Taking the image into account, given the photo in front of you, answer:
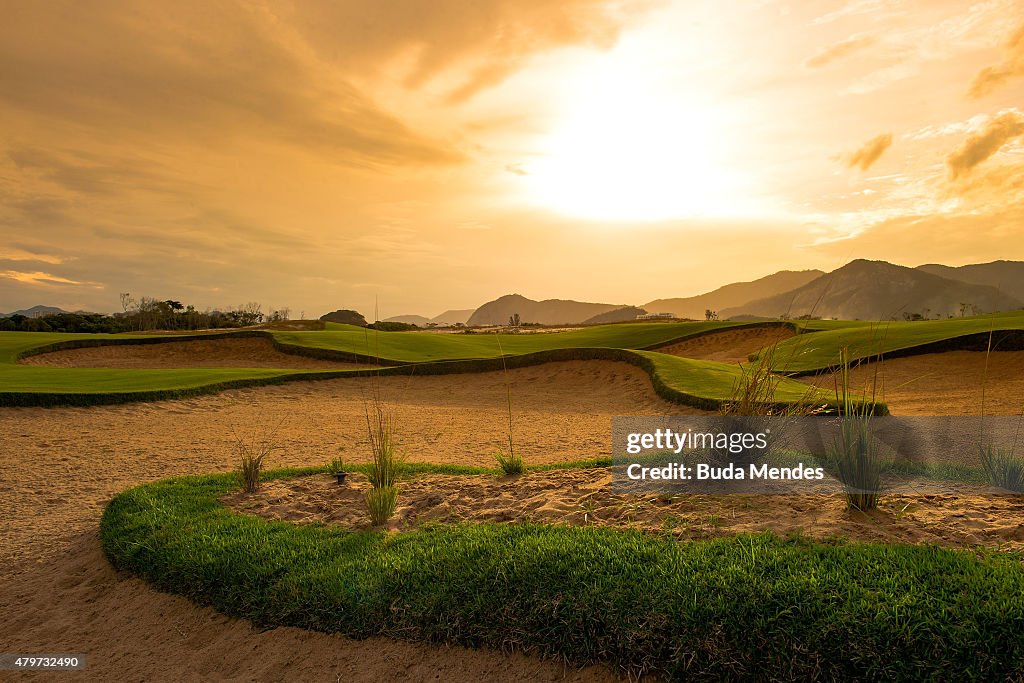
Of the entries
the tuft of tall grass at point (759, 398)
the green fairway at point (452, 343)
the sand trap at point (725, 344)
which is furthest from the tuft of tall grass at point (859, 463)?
the sand trap at point (725, 344)

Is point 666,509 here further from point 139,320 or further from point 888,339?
point 139,320

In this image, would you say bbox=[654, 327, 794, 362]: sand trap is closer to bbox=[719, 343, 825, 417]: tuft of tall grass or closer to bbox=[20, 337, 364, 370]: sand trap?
bbox=[20, 337, 364, 370]: sand trap

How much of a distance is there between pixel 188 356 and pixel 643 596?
29.4 meters

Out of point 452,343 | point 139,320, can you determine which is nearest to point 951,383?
point 452,343

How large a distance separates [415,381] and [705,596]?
17.5 m

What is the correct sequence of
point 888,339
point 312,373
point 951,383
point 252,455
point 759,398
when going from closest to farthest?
point 759,398 < point 252,455 < point 951,383 < point 312,373 < point 888,339

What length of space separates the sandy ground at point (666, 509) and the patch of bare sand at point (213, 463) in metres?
1.69

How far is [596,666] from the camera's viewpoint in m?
3.99

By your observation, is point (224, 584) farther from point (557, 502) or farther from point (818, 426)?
point (818, 426)

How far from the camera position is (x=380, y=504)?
6160 millimetres

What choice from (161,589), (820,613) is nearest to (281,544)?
(161,589)

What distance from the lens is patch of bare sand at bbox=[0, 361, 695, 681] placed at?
14.6ft

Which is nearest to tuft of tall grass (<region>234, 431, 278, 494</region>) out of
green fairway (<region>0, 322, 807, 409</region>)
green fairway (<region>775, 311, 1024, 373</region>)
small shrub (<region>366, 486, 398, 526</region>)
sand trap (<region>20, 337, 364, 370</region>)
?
small shrub (<region>366, 486, 398, 526</region>)

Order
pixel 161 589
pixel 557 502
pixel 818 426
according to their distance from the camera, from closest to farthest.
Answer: pixel 161 589, pixel 557 502, pixel 818 426
